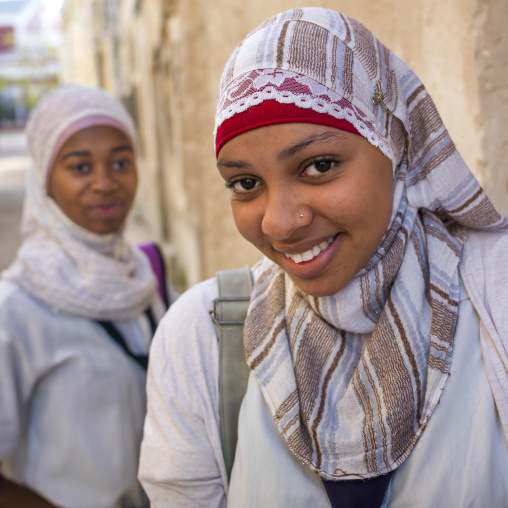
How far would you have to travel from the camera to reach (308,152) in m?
1.22

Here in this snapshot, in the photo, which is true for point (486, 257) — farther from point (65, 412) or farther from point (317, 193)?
point (65, 412)

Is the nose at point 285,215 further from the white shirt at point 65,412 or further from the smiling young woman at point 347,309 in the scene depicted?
the white shirt at point 65,412

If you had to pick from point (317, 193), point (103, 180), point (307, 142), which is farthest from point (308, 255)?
point (103, 180)

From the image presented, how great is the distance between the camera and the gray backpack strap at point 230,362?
4.63 ft

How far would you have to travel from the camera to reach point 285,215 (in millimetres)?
1241

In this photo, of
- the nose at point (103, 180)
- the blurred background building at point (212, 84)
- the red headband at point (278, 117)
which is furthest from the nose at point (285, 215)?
the nose at point (103, 180)

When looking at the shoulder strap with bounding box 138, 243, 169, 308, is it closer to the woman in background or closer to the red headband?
the woman in background

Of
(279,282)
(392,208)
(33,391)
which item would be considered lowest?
(33,391)

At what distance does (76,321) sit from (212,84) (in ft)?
7.82

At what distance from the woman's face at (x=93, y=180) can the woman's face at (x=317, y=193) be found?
49.9 inches

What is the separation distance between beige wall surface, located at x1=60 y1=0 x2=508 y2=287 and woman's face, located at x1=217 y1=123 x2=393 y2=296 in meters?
0.74

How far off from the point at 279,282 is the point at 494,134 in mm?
891

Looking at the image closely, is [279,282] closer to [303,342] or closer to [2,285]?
[303,342]

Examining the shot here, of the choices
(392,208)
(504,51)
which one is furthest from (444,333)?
(504,51)
